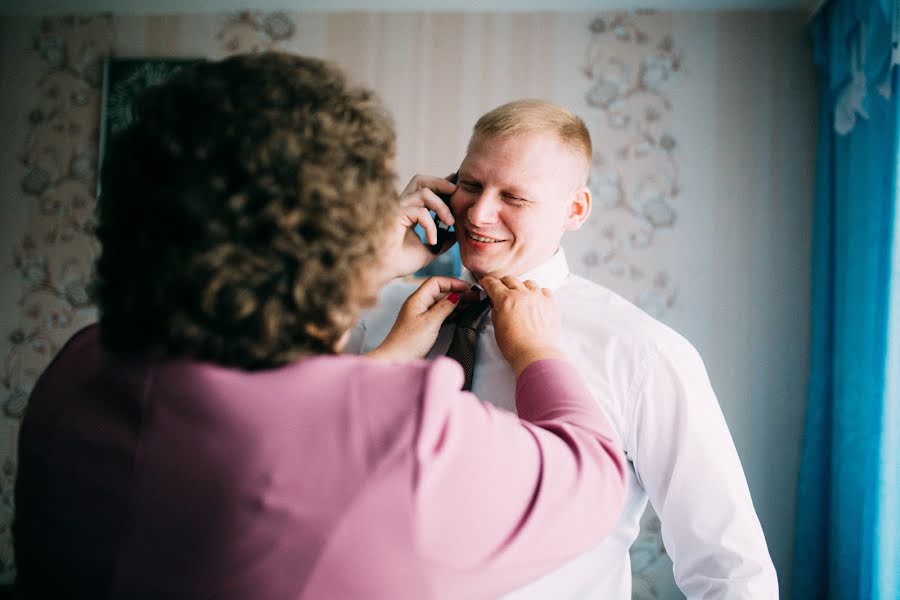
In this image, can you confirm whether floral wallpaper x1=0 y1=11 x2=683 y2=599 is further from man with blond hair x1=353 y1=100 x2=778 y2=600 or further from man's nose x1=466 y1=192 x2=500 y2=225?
man's nose x1=466 y1=192 x2=500 y2=225

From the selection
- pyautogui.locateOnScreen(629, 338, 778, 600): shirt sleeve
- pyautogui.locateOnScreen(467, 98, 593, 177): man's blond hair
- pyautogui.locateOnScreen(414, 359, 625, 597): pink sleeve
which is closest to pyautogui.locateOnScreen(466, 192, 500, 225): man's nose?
pyautogui.locateOnScreen(467, 98, 593, 177): man's blond hair

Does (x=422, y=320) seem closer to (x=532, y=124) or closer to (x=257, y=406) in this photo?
(x=532, y=124)

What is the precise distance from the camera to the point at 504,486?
0.59m

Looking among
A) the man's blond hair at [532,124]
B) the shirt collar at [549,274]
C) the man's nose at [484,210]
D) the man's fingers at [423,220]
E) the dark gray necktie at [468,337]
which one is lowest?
the dark gray necktie at [468,337]

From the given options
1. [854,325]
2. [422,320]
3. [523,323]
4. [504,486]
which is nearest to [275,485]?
[504,486]

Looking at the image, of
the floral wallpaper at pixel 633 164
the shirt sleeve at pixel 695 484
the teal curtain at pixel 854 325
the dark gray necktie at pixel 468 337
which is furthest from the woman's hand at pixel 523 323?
the floral wallpaper at pixel 633 164

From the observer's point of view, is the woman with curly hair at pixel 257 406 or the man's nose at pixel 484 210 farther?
the man's nose at pixel 484 210

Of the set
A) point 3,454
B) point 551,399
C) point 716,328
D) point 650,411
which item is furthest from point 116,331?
point 3,454

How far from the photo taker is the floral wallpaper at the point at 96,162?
2.50 m

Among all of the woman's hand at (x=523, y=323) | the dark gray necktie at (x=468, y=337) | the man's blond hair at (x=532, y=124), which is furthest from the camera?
the man's blond hair at (x=532, y=124)

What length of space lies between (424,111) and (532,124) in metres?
1.51

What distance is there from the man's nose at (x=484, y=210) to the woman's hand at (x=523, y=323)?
0.16 m

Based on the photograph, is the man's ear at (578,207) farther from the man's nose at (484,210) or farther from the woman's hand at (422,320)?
the woman's hand at (422,320)

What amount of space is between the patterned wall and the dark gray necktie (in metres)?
1.42
